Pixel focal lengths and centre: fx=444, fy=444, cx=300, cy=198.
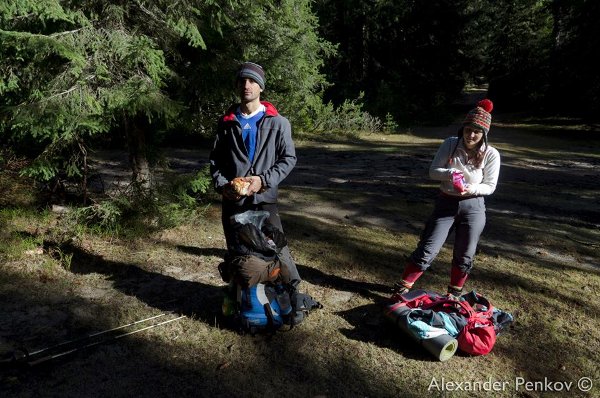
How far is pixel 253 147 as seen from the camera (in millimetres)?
3994

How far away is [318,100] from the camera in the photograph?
19234mm

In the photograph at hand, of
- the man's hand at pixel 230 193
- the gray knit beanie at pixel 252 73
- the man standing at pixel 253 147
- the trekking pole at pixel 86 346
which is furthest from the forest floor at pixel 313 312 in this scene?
the gray knit beanie at pixel 252 73

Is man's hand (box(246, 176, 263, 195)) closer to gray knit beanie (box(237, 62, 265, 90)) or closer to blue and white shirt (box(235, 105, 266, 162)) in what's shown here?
blue and white shirt (box(235, 105, 266, 162))

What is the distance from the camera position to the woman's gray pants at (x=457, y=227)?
14.2 ft

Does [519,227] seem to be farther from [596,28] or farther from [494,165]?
[596,28]

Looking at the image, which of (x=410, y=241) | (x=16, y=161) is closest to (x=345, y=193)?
(x=410, y=241)

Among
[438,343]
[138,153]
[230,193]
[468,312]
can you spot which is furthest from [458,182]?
[138,153]

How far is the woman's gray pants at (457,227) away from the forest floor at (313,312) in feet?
2.45

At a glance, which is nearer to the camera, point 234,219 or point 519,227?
point 234,219

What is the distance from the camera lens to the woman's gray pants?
14.2 ft

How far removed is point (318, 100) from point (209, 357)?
1658cm

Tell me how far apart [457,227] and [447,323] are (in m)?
1.04

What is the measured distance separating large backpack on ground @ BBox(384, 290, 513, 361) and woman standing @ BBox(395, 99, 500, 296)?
1.66 feet

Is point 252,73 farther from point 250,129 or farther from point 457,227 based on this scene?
point 457,227
